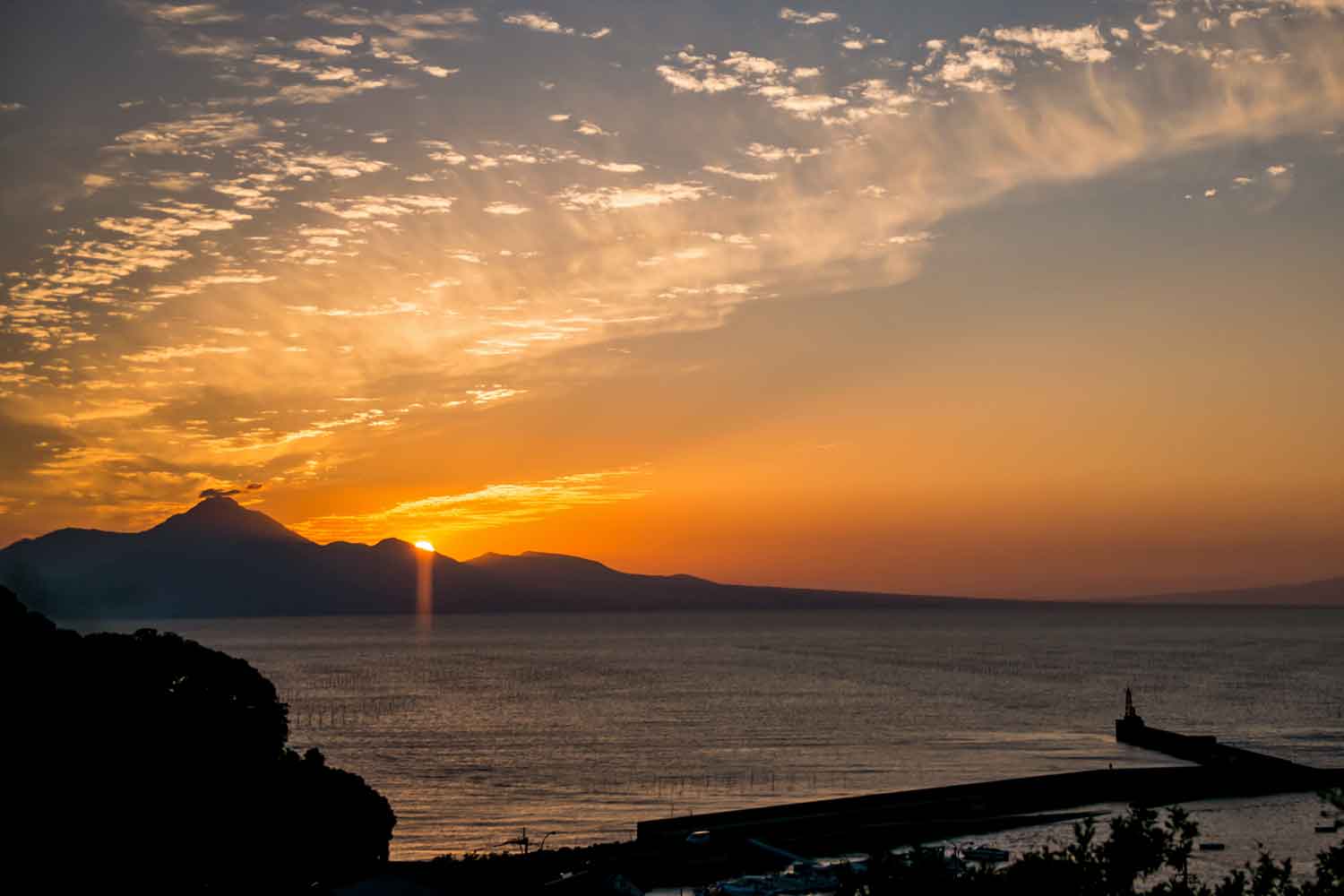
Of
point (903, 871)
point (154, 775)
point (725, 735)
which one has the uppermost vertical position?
point (154, 775)

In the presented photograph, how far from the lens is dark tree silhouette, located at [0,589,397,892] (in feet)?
103

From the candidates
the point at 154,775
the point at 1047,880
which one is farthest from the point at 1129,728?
the point at 154,775

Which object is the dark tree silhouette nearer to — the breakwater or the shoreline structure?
the shoreline structure

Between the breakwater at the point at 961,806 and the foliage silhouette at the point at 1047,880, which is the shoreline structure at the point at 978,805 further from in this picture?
the foliage silhouette at the point at 1047,880

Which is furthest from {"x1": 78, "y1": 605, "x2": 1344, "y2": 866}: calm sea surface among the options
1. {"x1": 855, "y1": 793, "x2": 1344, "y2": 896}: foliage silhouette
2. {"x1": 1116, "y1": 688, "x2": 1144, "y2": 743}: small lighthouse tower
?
{"x1": 855, "y1": 793, "x2": 1344, "y2": 896}: foliage silhouette

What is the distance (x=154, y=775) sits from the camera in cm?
3341

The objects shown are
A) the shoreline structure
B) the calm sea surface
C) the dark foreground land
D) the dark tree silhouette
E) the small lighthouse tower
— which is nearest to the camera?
the dark foreground land

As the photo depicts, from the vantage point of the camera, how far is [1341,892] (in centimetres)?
2059

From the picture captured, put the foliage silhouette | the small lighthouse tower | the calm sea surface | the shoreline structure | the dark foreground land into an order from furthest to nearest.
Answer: the small lighthouse tower < the calm sea surface < the shoreline structure < the dark foreground land < the foliage silhouette

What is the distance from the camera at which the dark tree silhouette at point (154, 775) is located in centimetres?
3125

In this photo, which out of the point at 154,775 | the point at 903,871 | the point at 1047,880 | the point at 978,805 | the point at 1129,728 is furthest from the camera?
the point at 1129,728

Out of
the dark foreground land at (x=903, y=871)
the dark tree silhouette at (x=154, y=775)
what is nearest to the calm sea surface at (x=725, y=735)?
the dark foreground land at (x=903, y=871)

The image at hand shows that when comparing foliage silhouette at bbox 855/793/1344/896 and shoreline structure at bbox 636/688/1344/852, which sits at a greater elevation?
foliage silhouette at bbox 855/793/1344/896

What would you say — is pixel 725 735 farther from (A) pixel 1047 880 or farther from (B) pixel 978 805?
(A) pixel 1047 880
